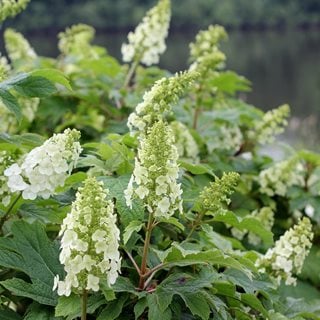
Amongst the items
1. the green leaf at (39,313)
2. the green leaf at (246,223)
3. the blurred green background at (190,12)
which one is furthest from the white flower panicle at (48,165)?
the blurred green background at (190,12)

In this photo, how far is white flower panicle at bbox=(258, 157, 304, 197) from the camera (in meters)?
4.48

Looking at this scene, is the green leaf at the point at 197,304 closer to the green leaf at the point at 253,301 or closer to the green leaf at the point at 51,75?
the green leaf at the point at 253,301

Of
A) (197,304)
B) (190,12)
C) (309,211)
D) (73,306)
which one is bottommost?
(73,306)

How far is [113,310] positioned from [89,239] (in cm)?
36

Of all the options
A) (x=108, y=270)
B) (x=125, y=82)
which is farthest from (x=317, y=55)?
(x=108, y=270)

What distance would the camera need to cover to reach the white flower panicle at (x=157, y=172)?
225cm

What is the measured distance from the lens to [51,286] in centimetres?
240

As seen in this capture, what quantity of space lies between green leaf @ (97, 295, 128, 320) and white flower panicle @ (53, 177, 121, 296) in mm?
217

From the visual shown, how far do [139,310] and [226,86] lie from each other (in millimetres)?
2974

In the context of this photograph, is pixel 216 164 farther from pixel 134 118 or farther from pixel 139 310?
pixel 139 310

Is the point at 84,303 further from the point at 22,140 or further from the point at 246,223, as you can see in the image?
the point at 246,223

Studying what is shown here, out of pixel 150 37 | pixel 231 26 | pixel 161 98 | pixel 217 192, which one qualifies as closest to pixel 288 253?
pixel 217 192

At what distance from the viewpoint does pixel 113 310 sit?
235 centimetres

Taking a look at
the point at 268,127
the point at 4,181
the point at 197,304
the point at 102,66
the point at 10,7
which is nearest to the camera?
the point at 197,304
